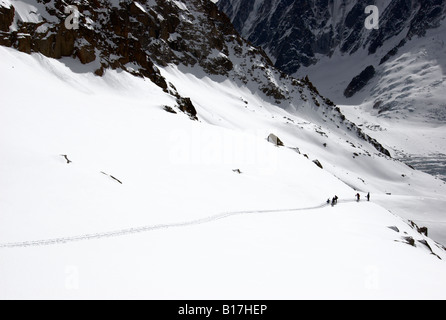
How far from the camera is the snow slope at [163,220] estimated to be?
27.3 ft

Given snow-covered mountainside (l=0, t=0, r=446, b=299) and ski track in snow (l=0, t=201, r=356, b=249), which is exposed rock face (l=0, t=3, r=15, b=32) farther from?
ski track in snow (l=0, t=201, r=356, b=249)

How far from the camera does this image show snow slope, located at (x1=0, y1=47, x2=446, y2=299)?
8320 mm

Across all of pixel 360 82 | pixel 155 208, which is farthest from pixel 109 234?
pixel 360 82

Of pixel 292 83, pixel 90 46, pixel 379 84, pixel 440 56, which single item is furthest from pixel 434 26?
pixel 90 46

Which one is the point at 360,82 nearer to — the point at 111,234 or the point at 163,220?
the point at 163,220

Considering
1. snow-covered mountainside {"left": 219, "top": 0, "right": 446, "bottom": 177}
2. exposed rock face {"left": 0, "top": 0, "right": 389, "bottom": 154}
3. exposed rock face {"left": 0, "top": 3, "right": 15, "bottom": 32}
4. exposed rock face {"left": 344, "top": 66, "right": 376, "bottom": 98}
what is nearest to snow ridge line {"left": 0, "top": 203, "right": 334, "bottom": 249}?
exposed rock face {"left": 0, "top": 0, "right": 389, "bottom": 154}

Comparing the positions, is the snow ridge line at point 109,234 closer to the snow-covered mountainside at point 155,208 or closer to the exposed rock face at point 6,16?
the snow-covered mountainside at point 155,208

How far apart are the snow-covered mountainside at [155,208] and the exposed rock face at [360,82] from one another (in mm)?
134536

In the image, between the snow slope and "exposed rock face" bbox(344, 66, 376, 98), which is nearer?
the snow slope

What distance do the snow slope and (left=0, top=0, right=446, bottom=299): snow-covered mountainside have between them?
6 cm

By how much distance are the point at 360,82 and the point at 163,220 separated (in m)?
172

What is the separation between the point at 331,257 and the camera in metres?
11.9

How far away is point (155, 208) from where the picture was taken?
13.6m

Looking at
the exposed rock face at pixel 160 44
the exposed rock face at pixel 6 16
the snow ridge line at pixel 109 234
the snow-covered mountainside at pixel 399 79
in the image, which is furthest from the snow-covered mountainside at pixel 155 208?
the snow-covered mountainside at pixel 399 79
